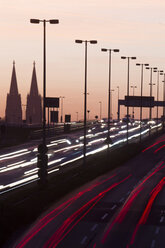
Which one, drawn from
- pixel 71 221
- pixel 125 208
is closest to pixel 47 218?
pixel 71 221

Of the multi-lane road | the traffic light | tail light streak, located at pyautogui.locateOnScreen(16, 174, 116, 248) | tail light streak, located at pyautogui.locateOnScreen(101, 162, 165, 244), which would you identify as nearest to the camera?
tail light streak, located at pyautogui.locateOnScreen(16, 174, 116, 248)

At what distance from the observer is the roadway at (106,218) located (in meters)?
38.8

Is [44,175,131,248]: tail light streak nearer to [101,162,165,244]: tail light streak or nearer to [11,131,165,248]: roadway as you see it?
[11,131,165,248]: roadway

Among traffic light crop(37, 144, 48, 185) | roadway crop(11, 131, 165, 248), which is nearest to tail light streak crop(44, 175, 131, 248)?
roadway crop(11, 131, 165, 248)

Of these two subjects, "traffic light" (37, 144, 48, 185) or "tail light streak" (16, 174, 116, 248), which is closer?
"tail light streak" (16, 174, 116, 248)

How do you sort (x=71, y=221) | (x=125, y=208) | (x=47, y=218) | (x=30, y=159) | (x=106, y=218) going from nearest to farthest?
1. (x=71, y=221)
2. (x=47, y=218)
3. (x=106, y=218)
4. (x=125, y=208)
5. (x=30, y=159)

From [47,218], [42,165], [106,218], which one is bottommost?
[106,218]

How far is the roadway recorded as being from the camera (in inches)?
1528

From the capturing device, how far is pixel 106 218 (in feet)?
156

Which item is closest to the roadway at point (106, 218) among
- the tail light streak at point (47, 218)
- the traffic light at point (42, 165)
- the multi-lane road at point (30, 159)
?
the tail light streak at point (47, 218)

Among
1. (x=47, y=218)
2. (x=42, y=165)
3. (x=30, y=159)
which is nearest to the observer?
(x=47, y=218)

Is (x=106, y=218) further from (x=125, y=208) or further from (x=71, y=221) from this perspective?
(x=125, y=208)

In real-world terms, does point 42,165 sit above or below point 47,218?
above

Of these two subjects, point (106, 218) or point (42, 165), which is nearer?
point (106, 218)
